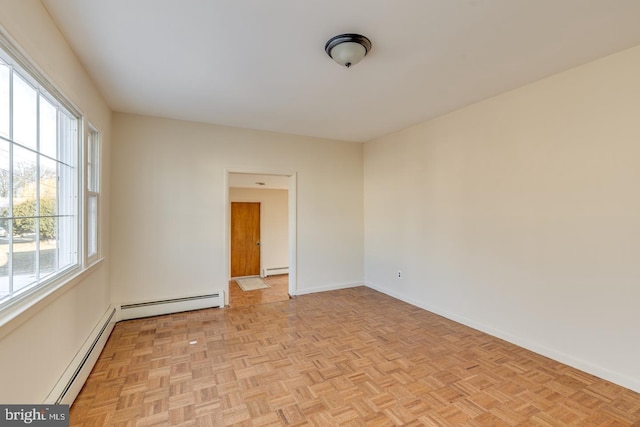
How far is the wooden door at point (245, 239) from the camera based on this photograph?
737 cm

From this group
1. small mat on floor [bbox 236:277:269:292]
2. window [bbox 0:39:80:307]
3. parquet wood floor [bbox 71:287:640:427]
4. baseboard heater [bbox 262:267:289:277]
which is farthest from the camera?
baseboard heater [bbox 262:267:289:277]

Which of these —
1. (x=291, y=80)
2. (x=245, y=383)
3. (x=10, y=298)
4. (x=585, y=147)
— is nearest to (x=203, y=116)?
(x=291, y=80)

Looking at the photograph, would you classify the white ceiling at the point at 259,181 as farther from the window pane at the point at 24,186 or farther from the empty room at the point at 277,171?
the window pane at the point at 24,186

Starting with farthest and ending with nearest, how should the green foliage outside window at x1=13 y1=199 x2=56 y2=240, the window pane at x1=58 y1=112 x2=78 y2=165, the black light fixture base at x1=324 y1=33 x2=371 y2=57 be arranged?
the window pane at x1=58 y1=112 x2=78 y2=165, the black light fixture base at x1=324 y1=33 x2=371 y2=57, the green foliage outside window at x1=13 y1=199 x2=56 y2=240

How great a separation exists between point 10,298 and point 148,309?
8.77 ft

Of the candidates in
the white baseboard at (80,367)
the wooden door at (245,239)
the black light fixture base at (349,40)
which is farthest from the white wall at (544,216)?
the wooden door at (245,239)

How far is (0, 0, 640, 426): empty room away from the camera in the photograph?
73.4 inches

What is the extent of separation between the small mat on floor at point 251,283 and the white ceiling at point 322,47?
3.79 m

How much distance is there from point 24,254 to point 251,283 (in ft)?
16.7

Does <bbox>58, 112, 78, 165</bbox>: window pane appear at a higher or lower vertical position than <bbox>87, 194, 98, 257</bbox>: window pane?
higher

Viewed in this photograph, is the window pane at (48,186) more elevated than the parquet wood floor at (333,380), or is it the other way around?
the window pane at (48,186)

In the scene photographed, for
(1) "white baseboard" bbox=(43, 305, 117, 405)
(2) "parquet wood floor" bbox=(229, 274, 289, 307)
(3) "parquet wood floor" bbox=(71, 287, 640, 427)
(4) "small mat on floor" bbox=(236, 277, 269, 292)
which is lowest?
(4) "small mat on floor" bbox=(236, 277, 269, 292)

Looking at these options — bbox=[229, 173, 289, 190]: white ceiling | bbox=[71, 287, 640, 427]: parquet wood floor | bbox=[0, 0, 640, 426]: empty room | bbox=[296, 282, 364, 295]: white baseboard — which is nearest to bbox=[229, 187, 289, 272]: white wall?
bbox=[229, 173, 289, 190]: white ceiling

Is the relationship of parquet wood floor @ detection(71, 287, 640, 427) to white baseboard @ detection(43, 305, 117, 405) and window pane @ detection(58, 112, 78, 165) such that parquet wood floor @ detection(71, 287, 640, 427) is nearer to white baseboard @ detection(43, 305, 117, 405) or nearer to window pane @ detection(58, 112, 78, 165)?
white baseboard @ detection(43, 305, 117, 405)
